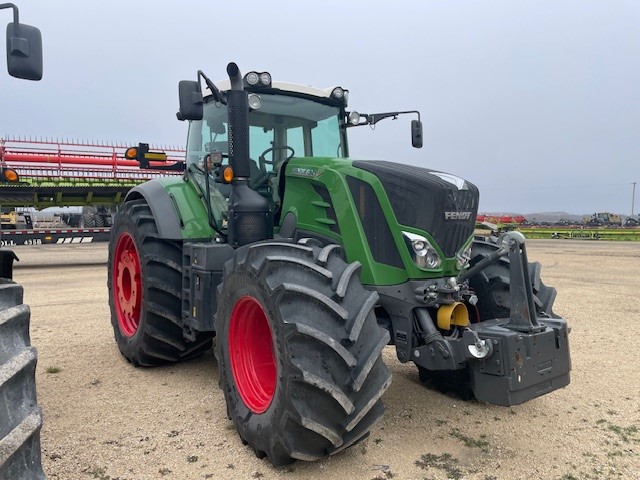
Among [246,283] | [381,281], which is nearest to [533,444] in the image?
[381,281]

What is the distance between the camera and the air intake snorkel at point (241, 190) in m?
3.87

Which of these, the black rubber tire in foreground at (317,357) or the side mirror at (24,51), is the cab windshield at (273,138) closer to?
the black rubber tire in foreground at (317,357)

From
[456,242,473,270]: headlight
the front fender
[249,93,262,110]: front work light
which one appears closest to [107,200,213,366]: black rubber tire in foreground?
the front fender

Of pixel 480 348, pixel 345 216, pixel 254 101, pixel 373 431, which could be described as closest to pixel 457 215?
pixel 345 216

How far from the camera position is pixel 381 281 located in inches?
134

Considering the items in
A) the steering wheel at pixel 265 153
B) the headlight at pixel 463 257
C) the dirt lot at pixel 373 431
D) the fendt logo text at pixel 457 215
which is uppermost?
the steering wheel at pixel 265 153

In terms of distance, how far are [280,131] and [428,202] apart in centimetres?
163

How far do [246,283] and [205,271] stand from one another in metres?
0.91

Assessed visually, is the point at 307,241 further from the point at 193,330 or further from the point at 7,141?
the point at 7,141

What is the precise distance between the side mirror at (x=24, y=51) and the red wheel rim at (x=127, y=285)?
8.15ft

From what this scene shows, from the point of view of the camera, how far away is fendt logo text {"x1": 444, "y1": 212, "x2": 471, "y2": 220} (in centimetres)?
345

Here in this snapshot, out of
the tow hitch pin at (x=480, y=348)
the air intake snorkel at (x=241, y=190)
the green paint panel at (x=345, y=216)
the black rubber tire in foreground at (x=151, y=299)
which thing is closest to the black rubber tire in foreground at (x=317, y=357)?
the green paint panel at (x=345, y=216)

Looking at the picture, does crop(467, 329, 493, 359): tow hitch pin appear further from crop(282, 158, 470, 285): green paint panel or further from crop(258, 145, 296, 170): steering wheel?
crop(258, 145, 296, 170): steering wheel

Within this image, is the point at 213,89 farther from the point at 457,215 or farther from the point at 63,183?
the point at 63,183
